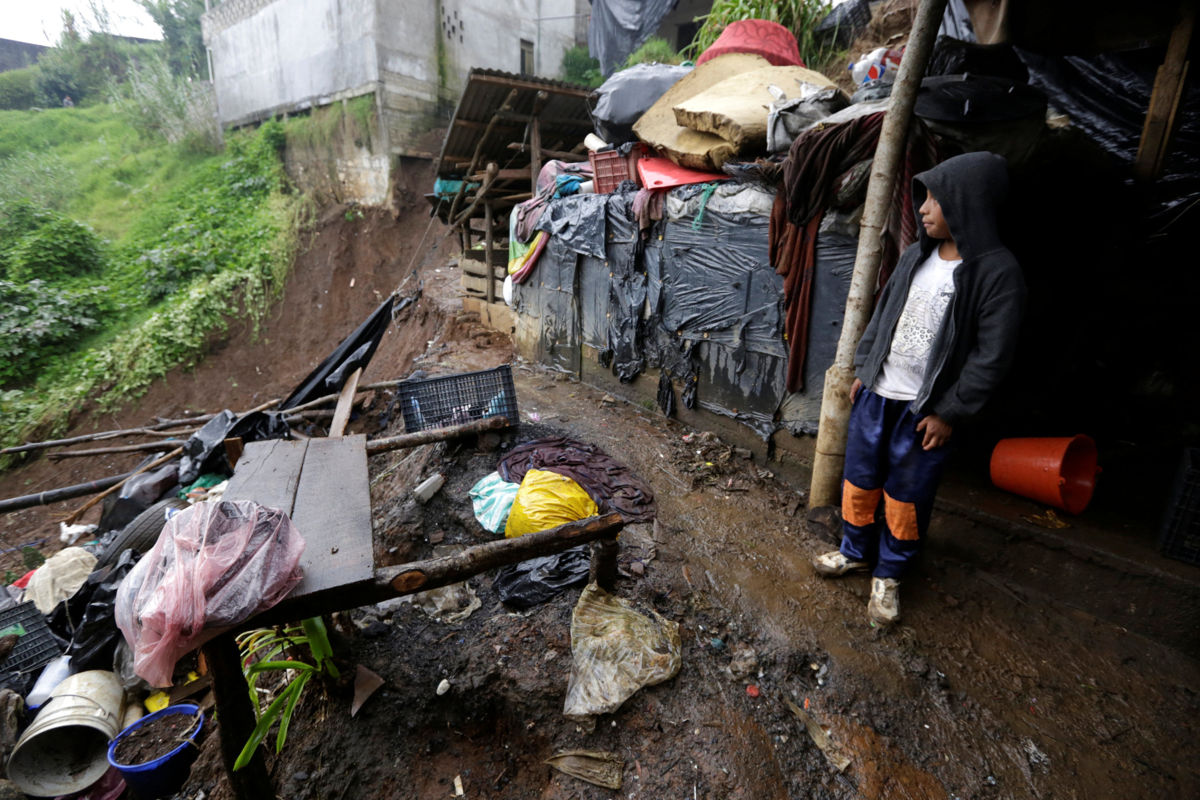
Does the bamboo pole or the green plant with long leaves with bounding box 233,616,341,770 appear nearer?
the green plant with long leaves with bounding box 233,616,341,770

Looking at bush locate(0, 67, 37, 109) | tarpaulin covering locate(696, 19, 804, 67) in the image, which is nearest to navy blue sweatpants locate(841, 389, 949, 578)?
tarpaulin covering locate(696, 19, 804, 67)

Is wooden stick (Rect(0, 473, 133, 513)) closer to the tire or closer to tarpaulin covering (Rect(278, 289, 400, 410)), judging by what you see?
the tire

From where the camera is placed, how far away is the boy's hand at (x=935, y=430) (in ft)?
7.35

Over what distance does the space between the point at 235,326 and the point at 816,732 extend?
14.1 metres

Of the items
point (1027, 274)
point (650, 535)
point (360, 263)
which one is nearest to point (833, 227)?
point (1027, 274)

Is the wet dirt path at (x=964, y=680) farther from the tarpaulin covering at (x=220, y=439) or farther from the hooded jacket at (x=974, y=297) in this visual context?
the tarpaulin covering at (x=220, y=439)

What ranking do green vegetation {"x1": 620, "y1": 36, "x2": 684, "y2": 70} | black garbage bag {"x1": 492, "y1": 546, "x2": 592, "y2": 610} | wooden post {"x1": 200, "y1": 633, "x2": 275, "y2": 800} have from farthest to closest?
green vegetation {"x1": 620, "y1": 36, "x2": 684, "y2": 70} < black garbage bag {"x1": 492, "y1": 546, "x2": 592, "y2": 610} < wooden post {"x1": 200, "y1": 633, "x2": 275, "y2": 800}

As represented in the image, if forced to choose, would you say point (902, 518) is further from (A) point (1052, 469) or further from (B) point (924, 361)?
(A) point (1052, 469)

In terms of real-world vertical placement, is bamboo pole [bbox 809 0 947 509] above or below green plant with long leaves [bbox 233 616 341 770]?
above

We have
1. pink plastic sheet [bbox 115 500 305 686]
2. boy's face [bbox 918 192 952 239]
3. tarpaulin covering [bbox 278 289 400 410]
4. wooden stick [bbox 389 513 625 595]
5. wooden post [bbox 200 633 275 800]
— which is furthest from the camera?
tarpaulin covering [bbox 278 289 400 410]

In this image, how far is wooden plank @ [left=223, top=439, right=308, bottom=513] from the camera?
2.46m

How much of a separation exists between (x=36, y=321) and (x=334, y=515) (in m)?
13.5

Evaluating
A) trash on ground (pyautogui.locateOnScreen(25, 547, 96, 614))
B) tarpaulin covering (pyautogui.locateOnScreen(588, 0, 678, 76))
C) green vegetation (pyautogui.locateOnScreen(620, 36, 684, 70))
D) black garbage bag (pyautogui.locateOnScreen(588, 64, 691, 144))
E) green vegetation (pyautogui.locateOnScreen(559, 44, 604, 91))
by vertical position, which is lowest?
trash on ground (pyautogui.locateOnScreen(25, 547, 96, 614))

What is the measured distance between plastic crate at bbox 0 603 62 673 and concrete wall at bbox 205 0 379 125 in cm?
1297
